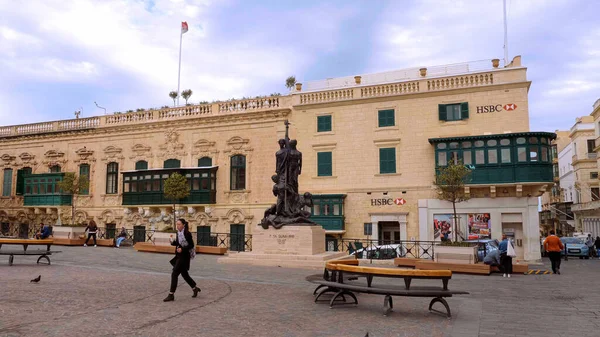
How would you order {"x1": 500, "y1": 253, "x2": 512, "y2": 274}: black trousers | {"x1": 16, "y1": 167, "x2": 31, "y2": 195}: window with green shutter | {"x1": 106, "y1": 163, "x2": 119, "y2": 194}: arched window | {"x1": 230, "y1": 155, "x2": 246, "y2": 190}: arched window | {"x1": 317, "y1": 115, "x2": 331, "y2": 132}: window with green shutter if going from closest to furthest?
{"x1": 500, "y1": 253, "x2": 512, "y2": 274}: black trousers, {"x1": 317, "y1": 115, "x2": 331, "y2": 132}: window with green shutter, {"x1": 230, "y1": 155, "x2": 246, "y2": 190}: arched window, {"x1": 106, "y1": 163, "x2": 119, "y2": 194}: arched window, {"x1": 16, "y1": 167, "x2": 31, "y2": 195}: window with green shutter

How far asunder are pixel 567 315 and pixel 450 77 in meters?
19.7

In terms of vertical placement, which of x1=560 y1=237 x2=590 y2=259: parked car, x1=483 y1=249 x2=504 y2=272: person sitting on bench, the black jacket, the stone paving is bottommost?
x1=560 y1=237 x2=590 y2=259: parked car

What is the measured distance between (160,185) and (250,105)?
27.5 feet

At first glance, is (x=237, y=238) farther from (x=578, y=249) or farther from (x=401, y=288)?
(x=578, y=249)

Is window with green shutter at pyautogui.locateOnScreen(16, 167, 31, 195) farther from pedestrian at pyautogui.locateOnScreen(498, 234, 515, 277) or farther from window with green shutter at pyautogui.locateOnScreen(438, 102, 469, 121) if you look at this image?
pedestrian at pyautogui.locateOnScreen(498, 234, 515, 277)

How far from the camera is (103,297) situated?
28.3 ft

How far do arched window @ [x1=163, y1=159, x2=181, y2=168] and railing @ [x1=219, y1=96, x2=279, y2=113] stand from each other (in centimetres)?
479

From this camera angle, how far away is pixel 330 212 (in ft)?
88.6

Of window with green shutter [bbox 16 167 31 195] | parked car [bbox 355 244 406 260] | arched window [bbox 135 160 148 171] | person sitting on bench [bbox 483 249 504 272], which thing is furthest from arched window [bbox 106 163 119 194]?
person sitting on bench [bbox 483 249 504 272]

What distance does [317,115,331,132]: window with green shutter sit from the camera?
92.1 feet

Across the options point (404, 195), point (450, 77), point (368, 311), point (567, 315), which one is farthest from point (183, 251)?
point (450, 77)

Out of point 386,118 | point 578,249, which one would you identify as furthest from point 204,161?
point 578,249

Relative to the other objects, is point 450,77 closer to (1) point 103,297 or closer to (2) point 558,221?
(1) point 103,297

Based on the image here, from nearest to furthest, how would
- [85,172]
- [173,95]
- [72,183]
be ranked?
1. [72,183]
2. [85,172]
3. [173,95]
